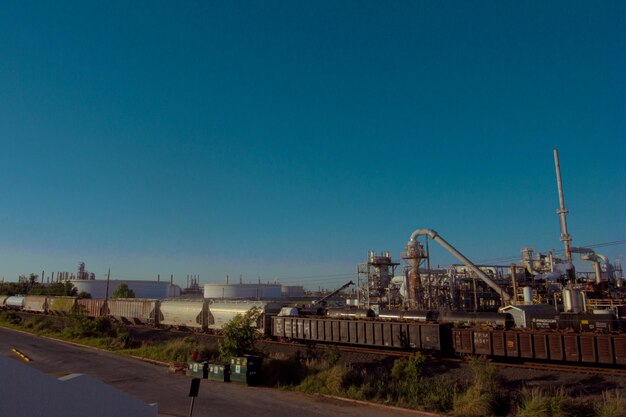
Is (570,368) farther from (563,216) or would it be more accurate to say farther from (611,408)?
(563,216)

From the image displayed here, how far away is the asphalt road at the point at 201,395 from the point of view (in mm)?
16391

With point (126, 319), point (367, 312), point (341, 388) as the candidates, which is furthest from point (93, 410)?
point (126, 319)

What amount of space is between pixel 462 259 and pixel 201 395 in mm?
49639

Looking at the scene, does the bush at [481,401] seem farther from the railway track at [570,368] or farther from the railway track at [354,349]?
the railway track at [354,349]

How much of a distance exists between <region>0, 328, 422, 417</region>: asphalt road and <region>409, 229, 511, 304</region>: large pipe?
145ft

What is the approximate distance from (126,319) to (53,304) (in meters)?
20.8

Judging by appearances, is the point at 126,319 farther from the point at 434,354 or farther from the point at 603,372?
the point at 603,372

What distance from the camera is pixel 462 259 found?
6119cm

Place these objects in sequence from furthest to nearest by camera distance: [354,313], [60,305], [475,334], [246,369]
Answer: [60,305] → [354,313] → [475,334] → [246,369]

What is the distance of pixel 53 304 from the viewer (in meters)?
67.5

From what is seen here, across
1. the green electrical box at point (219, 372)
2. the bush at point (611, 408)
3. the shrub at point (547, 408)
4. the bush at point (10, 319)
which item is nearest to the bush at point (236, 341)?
the green electrical box at point (219, 372)

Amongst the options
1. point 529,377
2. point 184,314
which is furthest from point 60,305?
point 529,377

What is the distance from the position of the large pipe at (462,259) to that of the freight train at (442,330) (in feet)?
87.9

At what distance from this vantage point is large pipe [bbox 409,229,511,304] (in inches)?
2196
